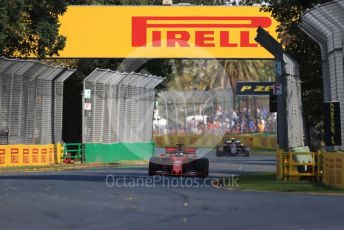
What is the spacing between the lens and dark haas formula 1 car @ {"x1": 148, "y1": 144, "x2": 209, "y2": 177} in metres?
31.1

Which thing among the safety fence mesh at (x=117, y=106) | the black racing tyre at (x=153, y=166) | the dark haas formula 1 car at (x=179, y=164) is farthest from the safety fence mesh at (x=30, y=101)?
the dark haas formula 1 car at (x=179, y=164)

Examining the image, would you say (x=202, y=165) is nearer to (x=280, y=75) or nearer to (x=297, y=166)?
(x=297, y=166)

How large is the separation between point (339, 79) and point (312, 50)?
7734 mm

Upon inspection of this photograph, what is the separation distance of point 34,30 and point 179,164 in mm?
14107

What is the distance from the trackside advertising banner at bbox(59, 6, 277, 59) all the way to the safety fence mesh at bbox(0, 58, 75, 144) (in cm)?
286

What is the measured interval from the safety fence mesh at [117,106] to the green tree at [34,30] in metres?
2.86

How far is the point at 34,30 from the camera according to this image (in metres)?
42.2

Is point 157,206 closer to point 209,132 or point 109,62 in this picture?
point 109,62

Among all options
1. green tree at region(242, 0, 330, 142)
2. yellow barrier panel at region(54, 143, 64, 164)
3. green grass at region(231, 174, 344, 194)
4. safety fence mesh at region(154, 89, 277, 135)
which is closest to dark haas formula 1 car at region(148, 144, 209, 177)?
green grass at region(231, 174, 344, 194)

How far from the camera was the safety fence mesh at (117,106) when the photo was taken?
1823 inches

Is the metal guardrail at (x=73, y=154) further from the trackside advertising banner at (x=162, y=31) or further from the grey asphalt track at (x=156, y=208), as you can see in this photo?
the grey asphalt track at (x=156, y=208)

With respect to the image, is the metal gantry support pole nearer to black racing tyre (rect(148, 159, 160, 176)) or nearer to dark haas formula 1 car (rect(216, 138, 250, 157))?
black racing tyre (rect(148, 159, 160, 176))

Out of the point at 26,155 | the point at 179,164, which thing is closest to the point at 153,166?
the point at 179,164

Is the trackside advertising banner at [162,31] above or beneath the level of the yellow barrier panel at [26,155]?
above
